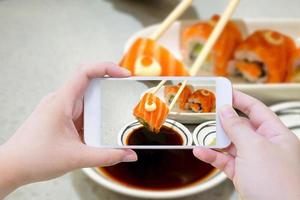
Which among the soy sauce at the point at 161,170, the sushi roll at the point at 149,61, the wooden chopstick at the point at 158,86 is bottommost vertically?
the soy sauce at the point at 161,170

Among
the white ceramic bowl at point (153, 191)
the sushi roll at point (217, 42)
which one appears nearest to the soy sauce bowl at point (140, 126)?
the white ceramic bowl at point (153, 191)

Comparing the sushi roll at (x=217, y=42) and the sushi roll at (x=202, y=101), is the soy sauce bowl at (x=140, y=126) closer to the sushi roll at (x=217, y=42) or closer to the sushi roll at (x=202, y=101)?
the sushi roll at (x=202, y=101)

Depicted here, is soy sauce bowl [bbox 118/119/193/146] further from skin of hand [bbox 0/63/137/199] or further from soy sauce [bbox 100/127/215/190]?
soy sauce [bbox 100/127/215/190]

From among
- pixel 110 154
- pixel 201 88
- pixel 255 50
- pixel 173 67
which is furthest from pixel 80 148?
pixel 255 50

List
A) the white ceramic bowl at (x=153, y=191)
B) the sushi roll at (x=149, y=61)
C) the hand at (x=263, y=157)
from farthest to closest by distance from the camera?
the sushi roll at (x=149, y=61), the white ceramic bowl at (x=153, y=191), the hand at (x=263, y=157)

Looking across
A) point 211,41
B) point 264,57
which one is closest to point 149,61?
point 211,41

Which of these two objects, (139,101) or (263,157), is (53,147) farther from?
(263,157)
